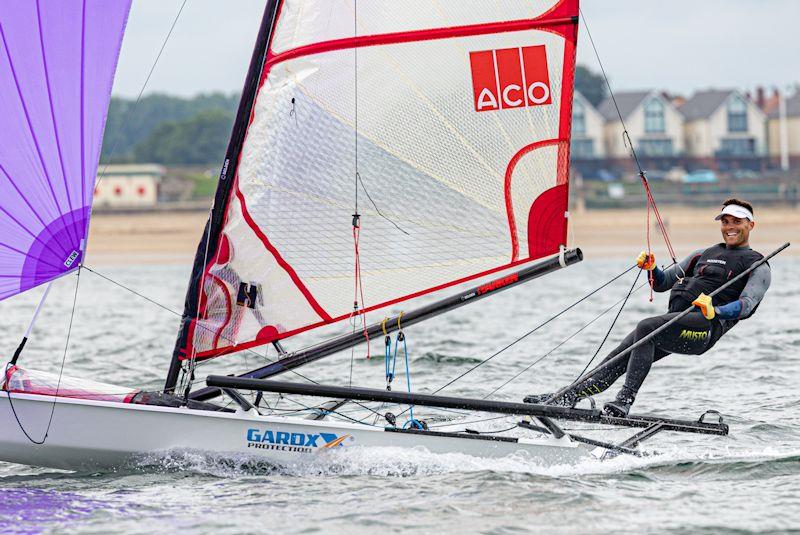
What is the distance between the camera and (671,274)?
7.02 metres

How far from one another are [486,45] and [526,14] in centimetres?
27

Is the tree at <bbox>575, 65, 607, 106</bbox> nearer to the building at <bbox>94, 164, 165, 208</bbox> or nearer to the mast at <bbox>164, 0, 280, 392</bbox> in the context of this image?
the building at <bbox>94, 164, 165, 208</bbox>

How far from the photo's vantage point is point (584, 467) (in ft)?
21.6

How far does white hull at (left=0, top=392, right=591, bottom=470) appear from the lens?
6.50m

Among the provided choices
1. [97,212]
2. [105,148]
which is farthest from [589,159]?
[105,148]

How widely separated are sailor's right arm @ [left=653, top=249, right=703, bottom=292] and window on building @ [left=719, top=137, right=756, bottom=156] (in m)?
58.8

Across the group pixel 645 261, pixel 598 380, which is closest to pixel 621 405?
pixel 598 380

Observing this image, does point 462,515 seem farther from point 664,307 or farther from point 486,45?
point 664,307

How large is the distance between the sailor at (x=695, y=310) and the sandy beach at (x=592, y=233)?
83.0 ft

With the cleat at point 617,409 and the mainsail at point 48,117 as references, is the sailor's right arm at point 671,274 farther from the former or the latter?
the mainsail at point 48,117

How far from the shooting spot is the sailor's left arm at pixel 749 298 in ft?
21.2

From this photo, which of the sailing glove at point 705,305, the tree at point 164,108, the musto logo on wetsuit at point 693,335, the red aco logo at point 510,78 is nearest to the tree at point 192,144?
the tree at point 164,108

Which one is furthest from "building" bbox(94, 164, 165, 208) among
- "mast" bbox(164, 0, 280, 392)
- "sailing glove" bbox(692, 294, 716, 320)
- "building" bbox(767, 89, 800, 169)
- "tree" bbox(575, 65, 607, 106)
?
"sailing glove" bbox(692, 294, 716, 320)

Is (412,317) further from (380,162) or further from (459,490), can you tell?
(459,490)
